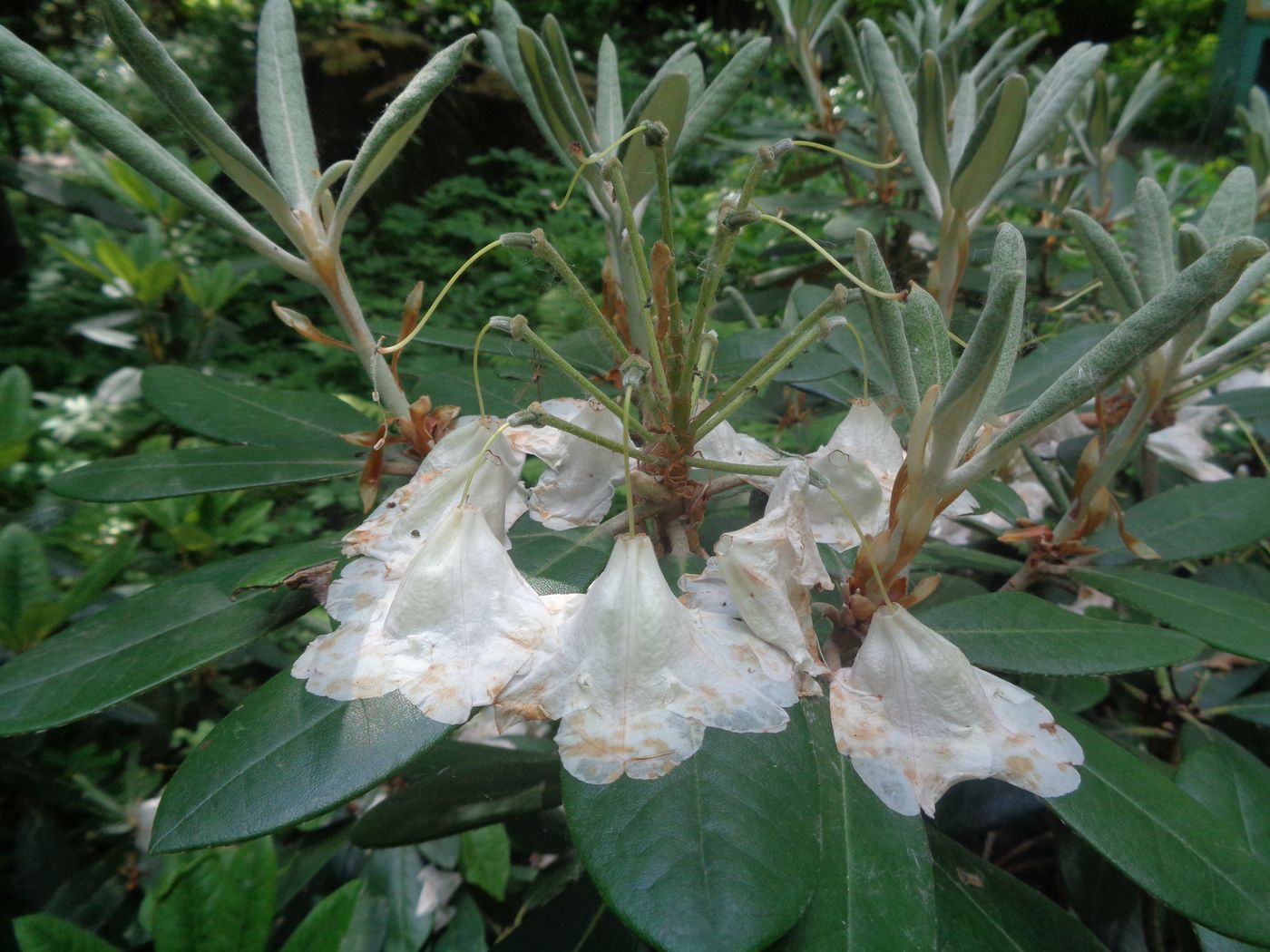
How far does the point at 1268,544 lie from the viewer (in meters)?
1.22

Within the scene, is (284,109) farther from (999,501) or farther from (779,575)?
(999,501)

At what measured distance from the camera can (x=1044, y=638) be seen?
670mm

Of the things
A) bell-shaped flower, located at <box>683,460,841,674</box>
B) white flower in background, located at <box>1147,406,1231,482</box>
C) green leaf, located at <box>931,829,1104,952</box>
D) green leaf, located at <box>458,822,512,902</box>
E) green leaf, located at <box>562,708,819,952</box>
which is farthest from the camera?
green leaf, located at <box>458,822,512,902</box>

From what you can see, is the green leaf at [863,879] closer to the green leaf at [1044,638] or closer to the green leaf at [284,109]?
the green leaf at [1044,638]

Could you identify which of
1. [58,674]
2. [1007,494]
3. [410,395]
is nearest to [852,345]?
[1007,494]

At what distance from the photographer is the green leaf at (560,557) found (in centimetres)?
69

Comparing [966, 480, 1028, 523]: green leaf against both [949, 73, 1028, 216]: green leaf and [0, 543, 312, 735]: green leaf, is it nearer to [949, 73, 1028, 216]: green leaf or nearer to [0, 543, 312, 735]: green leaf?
[949, 73, 1028, 216]: green leaf

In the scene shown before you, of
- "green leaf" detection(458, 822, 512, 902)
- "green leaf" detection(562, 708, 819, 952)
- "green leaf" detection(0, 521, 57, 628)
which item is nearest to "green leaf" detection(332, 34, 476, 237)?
"green leaf" detection(562, 708, 819, 952)

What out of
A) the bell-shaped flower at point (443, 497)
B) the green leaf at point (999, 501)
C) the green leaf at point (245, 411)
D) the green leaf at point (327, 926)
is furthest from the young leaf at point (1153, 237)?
the green leaf at point (327, 926)

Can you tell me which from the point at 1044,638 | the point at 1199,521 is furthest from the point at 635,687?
the point at 1199,521

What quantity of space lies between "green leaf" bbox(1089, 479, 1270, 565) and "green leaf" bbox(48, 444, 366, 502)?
96 cm

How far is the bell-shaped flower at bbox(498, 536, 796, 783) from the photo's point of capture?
0.52 meters

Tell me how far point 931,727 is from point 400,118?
688 millimetres

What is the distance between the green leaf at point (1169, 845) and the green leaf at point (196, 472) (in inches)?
31.3
